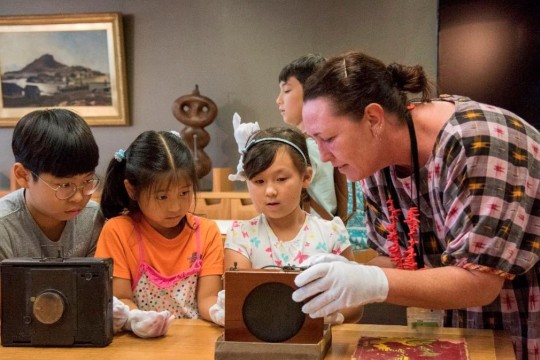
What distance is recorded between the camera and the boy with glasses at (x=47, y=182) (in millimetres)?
1727

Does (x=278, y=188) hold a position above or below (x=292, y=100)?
below

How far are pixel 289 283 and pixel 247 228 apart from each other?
1.96 ft

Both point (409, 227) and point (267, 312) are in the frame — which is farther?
point (409, 227)

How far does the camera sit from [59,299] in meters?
1.42

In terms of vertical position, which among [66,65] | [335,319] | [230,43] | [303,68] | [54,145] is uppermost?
[230,43]

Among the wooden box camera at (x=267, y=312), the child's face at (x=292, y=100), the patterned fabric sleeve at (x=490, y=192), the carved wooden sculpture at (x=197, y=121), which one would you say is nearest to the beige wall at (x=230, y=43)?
the carved wooden sculpture at (x=197, y=121)

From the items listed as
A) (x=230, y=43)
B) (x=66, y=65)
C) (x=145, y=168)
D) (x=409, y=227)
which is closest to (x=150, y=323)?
(x=145, y=168)

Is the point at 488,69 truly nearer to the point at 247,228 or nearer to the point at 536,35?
the point at 536,35

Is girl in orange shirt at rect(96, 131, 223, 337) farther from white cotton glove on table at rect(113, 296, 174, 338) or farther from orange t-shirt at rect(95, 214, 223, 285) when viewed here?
white cotton glove on table at rect(113, 296, 174, 338)

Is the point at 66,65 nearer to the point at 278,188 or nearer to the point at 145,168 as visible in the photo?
the point at 145,168

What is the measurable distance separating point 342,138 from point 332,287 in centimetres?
36

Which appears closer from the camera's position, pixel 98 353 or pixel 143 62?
pixel 98 353

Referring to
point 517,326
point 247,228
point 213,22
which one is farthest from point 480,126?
point 213,22

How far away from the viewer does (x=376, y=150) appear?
1.52 meters
